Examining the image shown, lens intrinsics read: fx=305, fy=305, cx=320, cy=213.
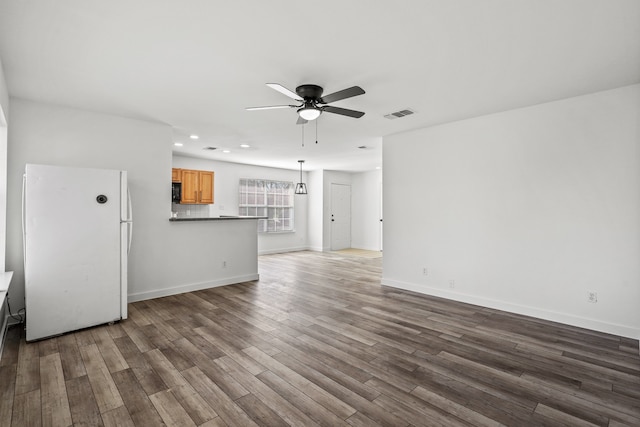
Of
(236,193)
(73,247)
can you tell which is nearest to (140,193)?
(73,247)

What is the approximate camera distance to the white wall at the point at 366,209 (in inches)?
377

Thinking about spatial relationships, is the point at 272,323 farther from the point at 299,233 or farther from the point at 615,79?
the point at 299,233

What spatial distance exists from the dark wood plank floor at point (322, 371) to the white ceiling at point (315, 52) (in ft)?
8.37

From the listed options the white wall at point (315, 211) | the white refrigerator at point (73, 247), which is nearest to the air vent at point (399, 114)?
the white refrigerator at point (73, 247)

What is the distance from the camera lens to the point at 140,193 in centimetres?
425

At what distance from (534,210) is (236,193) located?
6.66 meters

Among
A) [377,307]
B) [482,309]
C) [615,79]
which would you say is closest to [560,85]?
[615,79]

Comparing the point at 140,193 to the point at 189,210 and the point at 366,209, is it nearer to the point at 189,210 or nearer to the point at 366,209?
the point at 189,210

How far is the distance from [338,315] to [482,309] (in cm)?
190

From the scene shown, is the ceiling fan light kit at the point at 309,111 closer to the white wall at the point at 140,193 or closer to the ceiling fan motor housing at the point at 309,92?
the ceiling fan motor housing at the point at 309,92

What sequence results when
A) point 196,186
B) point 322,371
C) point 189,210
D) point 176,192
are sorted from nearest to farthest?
point 322,371, point 176,192, point 196,186, point 189,210

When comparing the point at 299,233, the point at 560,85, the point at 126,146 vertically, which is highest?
the point at 560,85

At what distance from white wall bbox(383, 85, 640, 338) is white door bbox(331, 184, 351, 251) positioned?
4832 millimetres

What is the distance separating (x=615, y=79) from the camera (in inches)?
117
